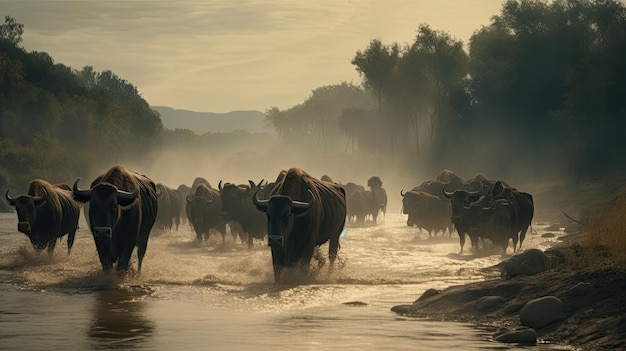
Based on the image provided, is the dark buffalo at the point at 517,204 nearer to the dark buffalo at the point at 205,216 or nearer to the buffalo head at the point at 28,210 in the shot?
the dark buffalo at the point at 205,216

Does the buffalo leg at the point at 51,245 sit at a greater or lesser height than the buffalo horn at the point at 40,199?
lesser

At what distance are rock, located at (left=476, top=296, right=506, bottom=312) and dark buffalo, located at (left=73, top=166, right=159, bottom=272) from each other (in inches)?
311

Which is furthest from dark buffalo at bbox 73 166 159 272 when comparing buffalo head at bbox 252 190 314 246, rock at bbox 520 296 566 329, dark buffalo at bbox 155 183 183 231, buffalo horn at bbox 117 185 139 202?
dark buffalo at bbox 155 183 183 231

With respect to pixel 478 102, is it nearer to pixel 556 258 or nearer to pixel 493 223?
pixel 493 223

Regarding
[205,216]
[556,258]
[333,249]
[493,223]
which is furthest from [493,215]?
[205,216]

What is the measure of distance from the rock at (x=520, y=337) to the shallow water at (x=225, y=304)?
11.2 inches

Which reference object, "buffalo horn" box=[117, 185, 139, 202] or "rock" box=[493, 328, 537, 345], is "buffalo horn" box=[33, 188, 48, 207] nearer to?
"buffalo horn" box=[117, 185, 139, 202]

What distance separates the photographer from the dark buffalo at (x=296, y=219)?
2033 cm

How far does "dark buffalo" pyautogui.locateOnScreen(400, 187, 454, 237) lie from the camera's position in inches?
1638

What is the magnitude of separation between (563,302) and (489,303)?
1.55 metres

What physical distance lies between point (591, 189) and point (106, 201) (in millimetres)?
48694

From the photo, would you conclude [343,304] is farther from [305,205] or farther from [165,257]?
[165,257]

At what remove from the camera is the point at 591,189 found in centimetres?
6297

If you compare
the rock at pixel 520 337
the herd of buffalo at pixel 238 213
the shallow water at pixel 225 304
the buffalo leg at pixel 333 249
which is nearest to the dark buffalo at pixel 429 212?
the herd of buffalo at pixel 238 213
